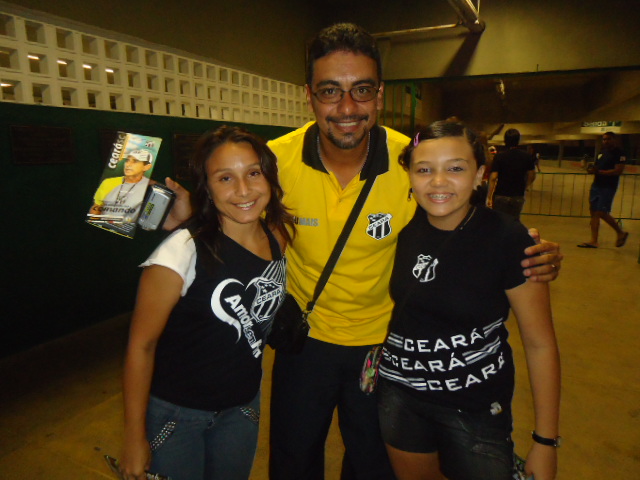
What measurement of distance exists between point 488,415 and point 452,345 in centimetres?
24

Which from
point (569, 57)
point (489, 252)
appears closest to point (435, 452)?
point (489, 252)

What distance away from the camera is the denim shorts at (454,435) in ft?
3.99

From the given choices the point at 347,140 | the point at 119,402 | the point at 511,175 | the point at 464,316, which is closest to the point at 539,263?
the point at 464,316

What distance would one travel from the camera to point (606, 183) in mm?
6289

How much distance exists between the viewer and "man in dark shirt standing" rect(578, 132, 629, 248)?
242 inches

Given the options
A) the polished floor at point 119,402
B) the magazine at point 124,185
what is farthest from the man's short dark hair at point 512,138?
the magazine at point 124,185

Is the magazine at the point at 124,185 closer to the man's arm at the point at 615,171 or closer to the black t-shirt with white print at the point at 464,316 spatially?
the black t-shirt with white print at the point at 464,316

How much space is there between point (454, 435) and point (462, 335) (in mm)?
313

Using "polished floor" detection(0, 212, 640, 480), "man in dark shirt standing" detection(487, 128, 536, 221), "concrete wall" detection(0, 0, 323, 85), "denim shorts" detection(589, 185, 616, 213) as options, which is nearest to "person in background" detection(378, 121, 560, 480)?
"polished floor" detection(0, 212, 640, 480)

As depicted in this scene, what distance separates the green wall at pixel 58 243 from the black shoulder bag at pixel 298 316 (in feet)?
8.32

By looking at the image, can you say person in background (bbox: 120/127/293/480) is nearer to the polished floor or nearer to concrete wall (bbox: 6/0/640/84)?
the polished floor

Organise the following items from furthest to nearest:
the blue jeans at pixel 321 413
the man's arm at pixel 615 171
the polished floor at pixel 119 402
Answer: the man's arm at pixel 615 171, the polished floor at pixel 119 402, the blue jeans at pixel 321 413

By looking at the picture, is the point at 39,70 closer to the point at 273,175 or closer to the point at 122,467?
the point at 273,175

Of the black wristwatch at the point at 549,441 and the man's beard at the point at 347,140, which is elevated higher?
the man's beard at the point at 347,140
